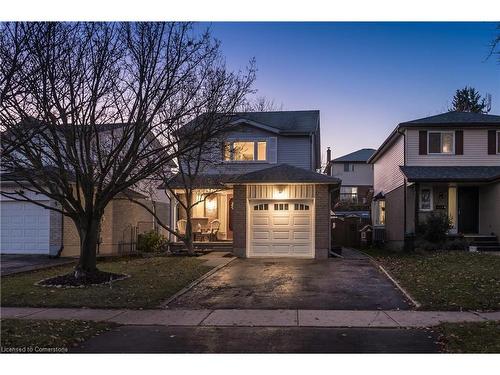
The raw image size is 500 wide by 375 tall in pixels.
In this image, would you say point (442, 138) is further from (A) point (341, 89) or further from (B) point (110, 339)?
(B) point (110, 339)

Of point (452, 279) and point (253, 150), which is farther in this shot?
point (253, 150)

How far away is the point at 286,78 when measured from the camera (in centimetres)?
1631

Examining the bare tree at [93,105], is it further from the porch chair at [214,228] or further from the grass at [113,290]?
the porch chair at [214,228]

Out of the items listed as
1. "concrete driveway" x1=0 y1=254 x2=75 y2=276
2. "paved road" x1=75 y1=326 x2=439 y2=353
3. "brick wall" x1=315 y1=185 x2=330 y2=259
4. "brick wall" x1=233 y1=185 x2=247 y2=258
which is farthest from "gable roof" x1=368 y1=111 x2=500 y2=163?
"paved road" x1=75 y1=326 x2=439 y2=353

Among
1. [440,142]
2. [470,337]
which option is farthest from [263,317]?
[440,142]

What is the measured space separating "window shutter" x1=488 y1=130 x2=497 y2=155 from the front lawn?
25.9ft

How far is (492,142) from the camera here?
23359 millimetres

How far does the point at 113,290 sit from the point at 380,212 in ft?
78.5

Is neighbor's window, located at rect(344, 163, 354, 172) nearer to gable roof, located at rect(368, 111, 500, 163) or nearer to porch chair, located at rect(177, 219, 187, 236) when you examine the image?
gable roof, located at rect(368, 111, 500, 163)

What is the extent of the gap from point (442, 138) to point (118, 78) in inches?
660

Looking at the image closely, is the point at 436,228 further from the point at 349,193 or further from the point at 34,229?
the point at 349,193

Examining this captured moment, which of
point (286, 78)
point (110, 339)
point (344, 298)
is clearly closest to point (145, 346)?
point (110, 339)

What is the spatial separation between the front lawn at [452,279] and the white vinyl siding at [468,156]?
6656 millimetres

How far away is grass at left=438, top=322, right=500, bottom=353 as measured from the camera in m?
6.66
